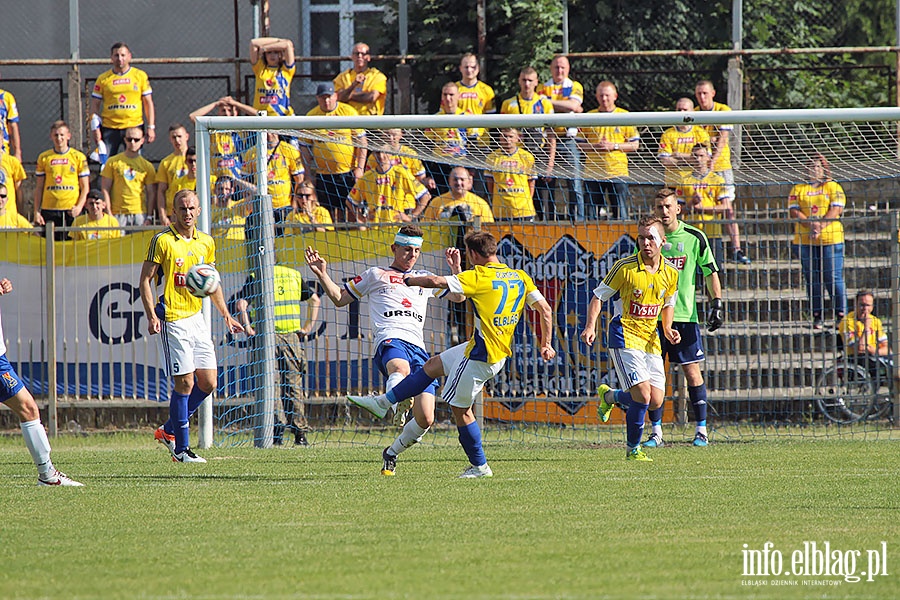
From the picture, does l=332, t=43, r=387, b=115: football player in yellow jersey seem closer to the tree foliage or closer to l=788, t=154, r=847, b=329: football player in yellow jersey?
the tree foliage

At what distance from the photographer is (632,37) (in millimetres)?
18625

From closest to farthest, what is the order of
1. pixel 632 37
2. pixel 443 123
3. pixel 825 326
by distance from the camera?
1. pixel 443 123
2. pixel 825 326
3. pixel 632 37

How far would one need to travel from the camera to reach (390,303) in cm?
1080

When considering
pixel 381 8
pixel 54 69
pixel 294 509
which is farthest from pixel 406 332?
pixel 54 69

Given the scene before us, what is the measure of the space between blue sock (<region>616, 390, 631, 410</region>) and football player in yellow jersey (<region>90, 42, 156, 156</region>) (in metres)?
8.48

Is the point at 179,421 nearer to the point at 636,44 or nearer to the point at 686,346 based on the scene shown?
the point at 686,346

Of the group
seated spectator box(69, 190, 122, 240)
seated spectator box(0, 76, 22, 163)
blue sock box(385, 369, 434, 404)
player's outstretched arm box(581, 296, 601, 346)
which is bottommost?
blue sock box(385, 369, 434, 404)

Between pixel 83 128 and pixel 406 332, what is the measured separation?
9.49 metres

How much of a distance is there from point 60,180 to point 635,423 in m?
8.69

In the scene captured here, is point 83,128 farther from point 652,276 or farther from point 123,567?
point 123,567

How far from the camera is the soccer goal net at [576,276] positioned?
1342 cm

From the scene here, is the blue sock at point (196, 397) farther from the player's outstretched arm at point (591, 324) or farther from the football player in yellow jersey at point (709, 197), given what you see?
the football player in yellow jersey at point (709, 197)

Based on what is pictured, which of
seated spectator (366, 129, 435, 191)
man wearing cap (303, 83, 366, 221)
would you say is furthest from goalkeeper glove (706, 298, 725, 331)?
man wearing cap (303, 83, 366, 221)

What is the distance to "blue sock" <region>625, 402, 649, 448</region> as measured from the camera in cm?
1078
